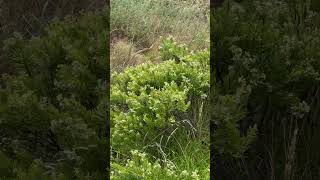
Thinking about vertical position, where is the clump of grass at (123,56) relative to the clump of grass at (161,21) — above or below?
below

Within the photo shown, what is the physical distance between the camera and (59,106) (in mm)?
2900

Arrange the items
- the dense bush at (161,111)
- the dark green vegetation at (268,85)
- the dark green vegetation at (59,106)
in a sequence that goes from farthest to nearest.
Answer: the dense bush at (161,111) → the dark green vegetation at (268,85) → the dark green vegetation at (59,106)

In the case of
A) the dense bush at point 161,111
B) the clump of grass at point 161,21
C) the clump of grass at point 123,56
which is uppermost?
the clump of grass at point 161,21

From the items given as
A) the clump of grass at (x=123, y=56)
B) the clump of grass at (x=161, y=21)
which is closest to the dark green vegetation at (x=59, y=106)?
the clump of grass at (x=123, y=56)

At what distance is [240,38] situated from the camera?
3.10 meters

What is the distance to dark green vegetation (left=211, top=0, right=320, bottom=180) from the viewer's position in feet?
9.63

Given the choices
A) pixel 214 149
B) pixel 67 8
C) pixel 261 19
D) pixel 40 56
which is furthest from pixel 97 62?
pixel 67 8

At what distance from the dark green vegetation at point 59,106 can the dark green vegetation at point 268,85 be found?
22.5 inches

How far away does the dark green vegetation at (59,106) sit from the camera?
2357 mm

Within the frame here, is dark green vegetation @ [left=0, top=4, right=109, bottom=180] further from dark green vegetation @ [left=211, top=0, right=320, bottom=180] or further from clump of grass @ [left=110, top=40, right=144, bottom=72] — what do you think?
dark green vegetation @ [left=211, top=0, right=320, bottom=180]

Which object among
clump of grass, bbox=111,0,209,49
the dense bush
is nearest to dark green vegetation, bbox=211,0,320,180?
the dense bush

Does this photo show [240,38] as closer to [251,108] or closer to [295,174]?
[251,108]

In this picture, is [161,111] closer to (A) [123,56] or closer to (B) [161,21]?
(A) [123,56]

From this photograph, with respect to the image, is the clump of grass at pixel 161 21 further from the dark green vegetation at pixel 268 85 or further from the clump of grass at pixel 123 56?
the dark green vegetation at pixel 268 85
